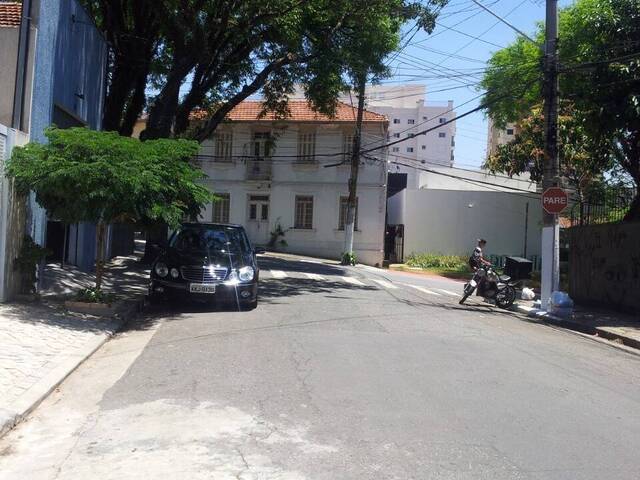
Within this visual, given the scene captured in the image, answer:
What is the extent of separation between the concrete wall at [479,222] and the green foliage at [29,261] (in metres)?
25.7

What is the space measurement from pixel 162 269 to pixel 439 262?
22.2 m

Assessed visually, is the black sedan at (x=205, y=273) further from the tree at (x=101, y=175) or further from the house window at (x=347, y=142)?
the house window at (x=347, y=142)

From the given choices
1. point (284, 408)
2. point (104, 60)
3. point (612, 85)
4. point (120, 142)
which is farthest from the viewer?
point (104, 60)

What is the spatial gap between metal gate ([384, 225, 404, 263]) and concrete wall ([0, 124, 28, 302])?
25.6m

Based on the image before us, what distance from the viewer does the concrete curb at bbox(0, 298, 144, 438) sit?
17.9 feet

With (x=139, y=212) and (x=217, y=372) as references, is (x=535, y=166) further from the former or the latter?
(x=217, y=372)

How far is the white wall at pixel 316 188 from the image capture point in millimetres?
33906

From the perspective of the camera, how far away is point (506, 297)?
51.9ft

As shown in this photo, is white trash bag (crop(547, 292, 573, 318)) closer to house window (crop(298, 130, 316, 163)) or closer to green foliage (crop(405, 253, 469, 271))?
green foliage (crop(405, 253, 469, 271))

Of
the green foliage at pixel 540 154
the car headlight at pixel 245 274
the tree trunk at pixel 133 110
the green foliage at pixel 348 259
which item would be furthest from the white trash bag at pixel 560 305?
the green foliage at pixel 348 259

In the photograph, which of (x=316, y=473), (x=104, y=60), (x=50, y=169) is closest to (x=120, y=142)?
(x=50, y=169)

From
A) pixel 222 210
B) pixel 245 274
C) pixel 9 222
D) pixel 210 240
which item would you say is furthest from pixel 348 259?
pixel 9 222

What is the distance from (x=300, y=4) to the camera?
16.0 metres

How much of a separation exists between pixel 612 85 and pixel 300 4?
759 cm
